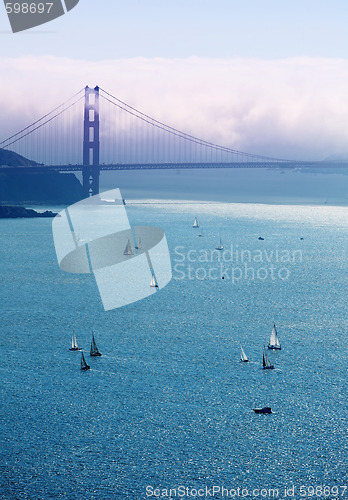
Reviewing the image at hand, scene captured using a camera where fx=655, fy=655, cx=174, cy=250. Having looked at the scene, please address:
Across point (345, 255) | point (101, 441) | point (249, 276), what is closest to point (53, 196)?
point (345, 255)

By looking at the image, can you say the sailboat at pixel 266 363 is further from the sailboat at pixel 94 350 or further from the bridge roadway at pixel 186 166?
the bridge roadway at pixel 186 166

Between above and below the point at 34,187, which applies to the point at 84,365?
above

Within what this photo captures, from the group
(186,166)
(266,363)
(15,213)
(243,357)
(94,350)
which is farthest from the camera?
(15,213)

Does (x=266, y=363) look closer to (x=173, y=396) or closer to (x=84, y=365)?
(x=173, y=396)

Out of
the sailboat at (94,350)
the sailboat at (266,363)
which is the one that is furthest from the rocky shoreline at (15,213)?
the sailboat at (266,363)

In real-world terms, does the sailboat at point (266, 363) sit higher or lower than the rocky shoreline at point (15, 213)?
higher

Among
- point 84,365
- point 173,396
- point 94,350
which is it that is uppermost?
point 173,396

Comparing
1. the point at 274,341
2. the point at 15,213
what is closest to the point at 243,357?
the point at 274,341

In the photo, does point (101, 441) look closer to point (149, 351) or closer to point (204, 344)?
point (149, 351)

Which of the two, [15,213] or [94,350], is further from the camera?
[15,213]
